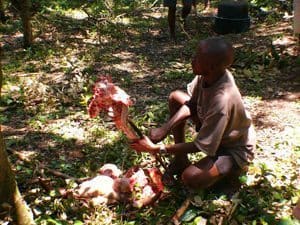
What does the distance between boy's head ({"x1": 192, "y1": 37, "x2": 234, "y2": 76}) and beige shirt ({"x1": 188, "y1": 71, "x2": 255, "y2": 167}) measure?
0.12m

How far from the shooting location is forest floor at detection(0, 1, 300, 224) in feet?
10.3

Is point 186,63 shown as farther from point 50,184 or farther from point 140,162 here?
point 50,184

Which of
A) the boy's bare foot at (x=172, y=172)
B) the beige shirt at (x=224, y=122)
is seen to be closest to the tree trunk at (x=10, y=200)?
the boy's bare foot at (x=172, y=172)

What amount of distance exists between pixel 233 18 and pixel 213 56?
5.58m

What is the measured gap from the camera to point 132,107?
5.05m

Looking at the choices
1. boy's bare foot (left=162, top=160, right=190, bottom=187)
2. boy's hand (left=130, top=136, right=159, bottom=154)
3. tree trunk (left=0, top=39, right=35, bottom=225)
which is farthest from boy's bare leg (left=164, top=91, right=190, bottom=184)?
tree trunk (left=0, top=39, right=35, bottom=225)

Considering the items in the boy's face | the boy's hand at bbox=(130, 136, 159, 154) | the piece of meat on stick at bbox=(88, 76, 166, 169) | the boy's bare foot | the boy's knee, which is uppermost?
the boy's face

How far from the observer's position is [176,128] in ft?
11.3

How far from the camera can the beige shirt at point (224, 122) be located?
290 centimetres

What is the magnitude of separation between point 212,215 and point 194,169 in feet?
1.09

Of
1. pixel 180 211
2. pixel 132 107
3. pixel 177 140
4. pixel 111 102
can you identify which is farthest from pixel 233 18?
pixel 180 211

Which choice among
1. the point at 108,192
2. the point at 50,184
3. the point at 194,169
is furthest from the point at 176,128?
the point at 50,184

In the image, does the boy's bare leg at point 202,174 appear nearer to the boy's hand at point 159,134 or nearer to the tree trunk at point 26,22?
the boy's hand at point 159,134

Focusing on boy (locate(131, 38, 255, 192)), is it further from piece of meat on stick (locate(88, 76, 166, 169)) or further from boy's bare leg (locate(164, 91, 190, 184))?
piece of meat on stick (locate(88, 76, 166, 169))
